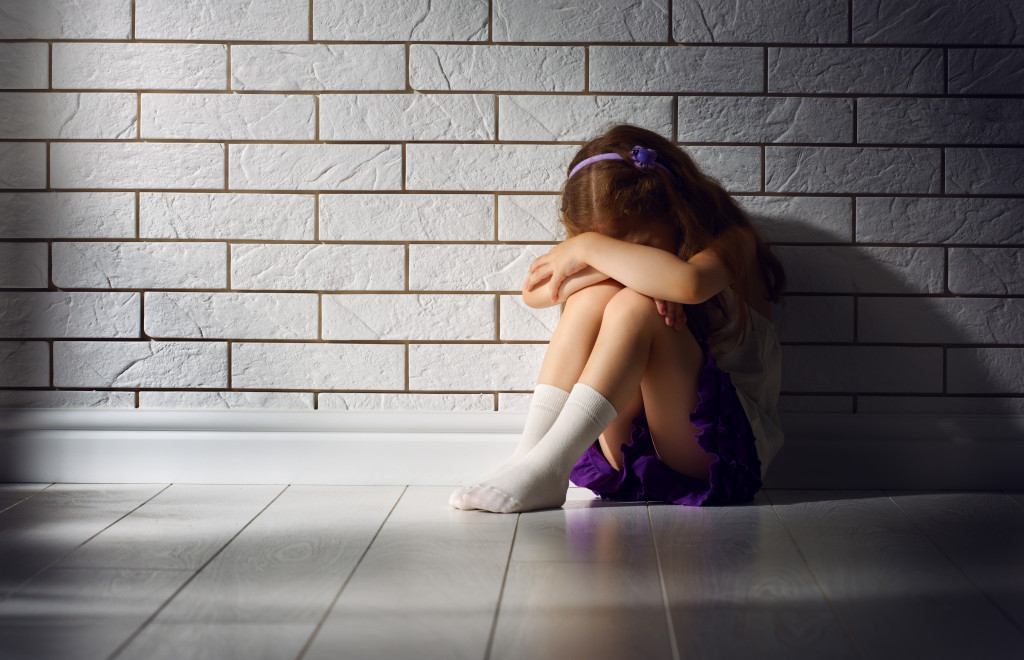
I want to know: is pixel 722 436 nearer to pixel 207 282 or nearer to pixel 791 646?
pixel 791 646

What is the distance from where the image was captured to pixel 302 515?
5.61ft

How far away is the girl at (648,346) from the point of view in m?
1.69

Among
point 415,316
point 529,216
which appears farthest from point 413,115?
point 415,316

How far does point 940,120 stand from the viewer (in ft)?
6.52

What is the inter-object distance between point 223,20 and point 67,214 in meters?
0.56

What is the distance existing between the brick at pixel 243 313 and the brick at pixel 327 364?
0.11 feet

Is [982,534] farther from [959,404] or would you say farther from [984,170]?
[984,170]

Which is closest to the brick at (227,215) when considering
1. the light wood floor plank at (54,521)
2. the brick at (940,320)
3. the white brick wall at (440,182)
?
the white brick wall at (440,182)

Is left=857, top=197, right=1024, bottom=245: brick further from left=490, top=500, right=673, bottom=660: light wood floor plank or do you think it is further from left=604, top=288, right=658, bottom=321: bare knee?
left=490, top=500, right=673, bottom=660: light wood floor plank

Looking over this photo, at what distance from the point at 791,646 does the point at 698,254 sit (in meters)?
0.86

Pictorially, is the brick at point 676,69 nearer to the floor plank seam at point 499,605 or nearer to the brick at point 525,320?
the brick at point 525,320

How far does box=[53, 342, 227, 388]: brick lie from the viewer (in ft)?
6.72

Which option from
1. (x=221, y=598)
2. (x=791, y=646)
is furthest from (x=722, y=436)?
(x=221, y=598)

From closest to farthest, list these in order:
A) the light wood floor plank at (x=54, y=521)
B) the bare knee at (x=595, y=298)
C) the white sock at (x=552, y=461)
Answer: the light wood floor plank at (x=54, y=521) < the white sock at (x=552, y=461) < the bare knee at (x=595, y=298)
